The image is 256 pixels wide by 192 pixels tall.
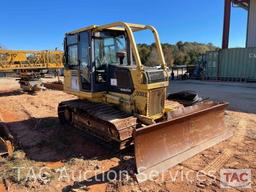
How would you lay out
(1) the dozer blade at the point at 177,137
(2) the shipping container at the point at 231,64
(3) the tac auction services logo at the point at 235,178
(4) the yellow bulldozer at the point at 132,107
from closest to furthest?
(3) the tac auction services logo at the point at 235,178
(1) the dozer blade at the point at 177,137
(4) the yellow bulldozer at the point at 132,107
(2) the shipping container at the point at 231,64

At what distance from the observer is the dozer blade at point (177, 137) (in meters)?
4.17

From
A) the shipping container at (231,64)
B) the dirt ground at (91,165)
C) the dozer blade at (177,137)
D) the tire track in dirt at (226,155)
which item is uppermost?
the shipping container at (231,64)

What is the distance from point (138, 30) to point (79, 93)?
216cm

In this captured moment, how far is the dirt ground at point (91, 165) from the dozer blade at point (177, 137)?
0.17 meters

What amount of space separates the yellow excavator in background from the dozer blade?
12.4m

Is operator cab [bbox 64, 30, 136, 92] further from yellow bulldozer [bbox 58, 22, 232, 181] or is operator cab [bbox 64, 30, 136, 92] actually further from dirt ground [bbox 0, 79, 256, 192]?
dirt ground [bbox 0, 79, 256, 192]

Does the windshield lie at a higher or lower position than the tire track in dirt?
higher

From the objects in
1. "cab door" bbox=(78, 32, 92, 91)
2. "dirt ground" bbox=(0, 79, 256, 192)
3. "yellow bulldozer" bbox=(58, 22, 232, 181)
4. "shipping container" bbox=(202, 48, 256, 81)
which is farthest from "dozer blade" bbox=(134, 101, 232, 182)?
"shipping container" bbox=(202, 48, 256, 81)

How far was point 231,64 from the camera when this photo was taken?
20.5 metres

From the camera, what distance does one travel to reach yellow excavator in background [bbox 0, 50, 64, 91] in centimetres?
1449

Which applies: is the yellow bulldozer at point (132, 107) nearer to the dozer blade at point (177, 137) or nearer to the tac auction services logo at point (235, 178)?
the dozer blade at point (177, 137)

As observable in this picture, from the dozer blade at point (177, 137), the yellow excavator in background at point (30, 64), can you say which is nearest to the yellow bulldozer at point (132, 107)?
the dozer blade at point (177, 137)

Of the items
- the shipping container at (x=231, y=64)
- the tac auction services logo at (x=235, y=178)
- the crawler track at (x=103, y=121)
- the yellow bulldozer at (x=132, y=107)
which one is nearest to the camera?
the tac auction services logo at (x=235, y=178)

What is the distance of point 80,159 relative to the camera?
4.83 meters
